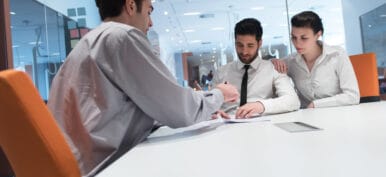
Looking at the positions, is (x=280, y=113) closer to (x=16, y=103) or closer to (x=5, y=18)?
(x=16, y=103)

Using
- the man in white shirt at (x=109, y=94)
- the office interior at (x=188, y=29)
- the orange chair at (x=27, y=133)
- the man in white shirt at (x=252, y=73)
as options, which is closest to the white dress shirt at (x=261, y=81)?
the man in white shirt at (x=252, y=73)

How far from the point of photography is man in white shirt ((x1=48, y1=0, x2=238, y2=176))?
1091 millimetres

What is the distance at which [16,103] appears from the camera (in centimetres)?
75

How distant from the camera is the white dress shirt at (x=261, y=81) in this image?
2037 mm

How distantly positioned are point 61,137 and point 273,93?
1662 millimetres

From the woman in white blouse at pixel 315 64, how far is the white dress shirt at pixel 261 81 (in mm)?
79

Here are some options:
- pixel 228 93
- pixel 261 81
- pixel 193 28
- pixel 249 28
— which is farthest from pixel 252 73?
pixel 193 28

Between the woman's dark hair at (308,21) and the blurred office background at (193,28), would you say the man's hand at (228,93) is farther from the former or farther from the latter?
the woman's dark hair at (308,21)

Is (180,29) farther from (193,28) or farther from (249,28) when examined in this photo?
(249,28)

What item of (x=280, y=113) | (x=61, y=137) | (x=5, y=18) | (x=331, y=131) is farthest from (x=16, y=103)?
(x=5, y=18)

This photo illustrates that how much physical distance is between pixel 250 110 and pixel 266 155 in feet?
3.19

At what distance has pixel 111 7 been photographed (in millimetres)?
1351

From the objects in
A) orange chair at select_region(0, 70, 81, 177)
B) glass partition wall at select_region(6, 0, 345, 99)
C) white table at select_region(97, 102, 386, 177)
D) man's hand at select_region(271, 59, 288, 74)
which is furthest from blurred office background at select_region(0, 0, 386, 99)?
orange chair at select_region(0, 70, 81, 177)

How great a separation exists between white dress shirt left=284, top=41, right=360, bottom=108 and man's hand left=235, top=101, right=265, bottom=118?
534 mm
